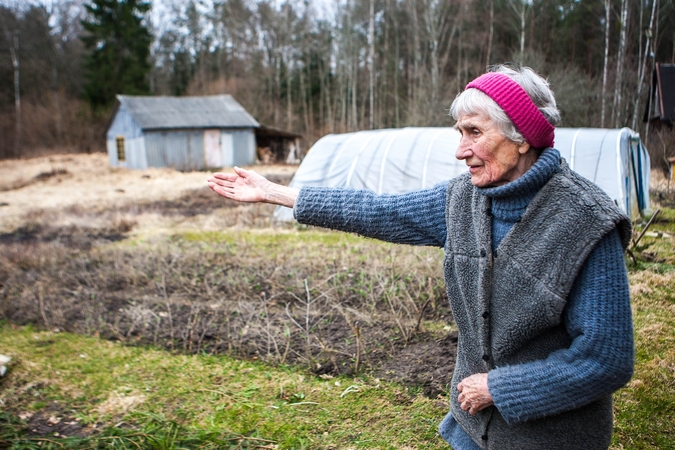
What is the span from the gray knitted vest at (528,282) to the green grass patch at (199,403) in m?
1.51

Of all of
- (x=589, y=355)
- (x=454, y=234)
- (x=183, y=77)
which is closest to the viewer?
(x=589, y=355)

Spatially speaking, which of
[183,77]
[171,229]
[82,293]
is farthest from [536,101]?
[183,77]

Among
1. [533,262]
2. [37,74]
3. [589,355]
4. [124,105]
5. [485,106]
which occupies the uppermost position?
[37,74]

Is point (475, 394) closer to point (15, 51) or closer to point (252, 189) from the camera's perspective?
point (252, 189)

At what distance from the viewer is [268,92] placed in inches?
1448

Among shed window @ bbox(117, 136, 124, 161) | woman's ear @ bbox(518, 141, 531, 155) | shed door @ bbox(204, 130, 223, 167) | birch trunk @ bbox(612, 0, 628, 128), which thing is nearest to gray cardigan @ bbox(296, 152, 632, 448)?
woman's ear @ bbox(518, 141, 531, 155)

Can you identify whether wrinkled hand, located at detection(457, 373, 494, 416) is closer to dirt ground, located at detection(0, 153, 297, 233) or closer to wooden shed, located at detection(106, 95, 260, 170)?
dirt ground, located at detection(0, 153, 297, 233)

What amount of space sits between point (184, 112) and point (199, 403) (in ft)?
86.5

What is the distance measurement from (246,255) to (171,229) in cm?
397

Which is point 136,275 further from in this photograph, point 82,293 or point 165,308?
point 165,308

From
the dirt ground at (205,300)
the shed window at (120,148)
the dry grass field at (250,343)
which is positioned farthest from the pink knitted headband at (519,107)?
the shed window at (120,148)

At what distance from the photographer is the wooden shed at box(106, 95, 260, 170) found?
86.2 feet

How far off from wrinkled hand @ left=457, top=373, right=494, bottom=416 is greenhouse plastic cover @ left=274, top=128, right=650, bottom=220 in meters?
7.64

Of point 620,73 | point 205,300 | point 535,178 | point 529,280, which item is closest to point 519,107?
point 535,178
